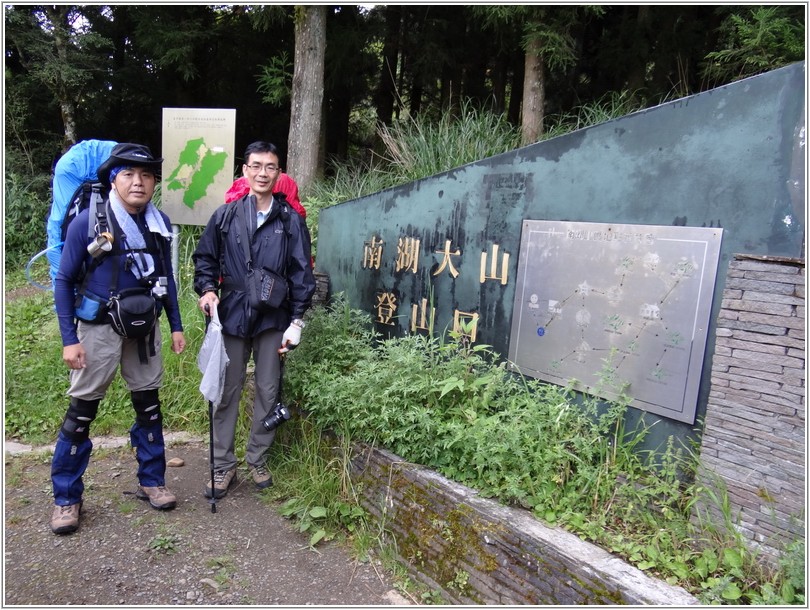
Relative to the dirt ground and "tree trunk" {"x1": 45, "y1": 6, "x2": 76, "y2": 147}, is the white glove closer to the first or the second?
the dirt ground

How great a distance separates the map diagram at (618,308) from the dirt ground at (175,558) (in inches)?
58.3

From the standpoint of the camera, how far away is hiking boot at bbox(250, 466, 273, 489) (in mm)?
3799

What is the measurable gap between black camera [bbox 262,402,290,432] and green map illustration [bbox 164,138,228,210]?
2.90 m

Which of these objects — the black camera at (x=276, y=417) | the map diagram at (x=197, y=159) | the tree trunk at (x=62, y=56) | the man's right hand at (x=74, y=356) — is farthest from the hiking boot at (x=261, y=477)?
the tree trunk at (x=62, y=56)

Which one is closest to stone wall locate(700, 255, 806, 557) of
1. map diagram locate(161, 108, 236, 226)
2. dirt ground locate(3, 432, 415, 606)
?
dirt ground locate(3, 432, 415, 606)

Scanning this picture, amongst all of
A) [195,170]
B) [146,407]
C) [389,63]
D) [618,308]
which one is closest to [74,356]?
[146,407]

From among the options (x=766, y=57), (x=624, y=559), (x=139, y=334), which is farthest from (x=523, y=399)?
(x=766, y=57)

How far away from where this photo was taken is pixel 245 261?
11.7 ft

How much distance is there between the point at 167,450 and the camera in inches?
177

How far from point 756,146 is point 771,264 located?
1.78 feet

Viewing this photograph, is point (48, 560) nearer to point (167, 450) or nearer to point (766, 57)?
point (167, 450)

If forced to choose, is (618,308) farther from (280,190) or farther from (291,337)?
(280,190)

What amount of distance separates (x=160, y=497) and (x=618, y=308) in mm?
2793

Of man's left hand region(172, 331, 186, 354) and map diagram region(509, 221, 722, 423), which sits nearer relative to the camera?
map diagram region(509, 221, 722, 423)
